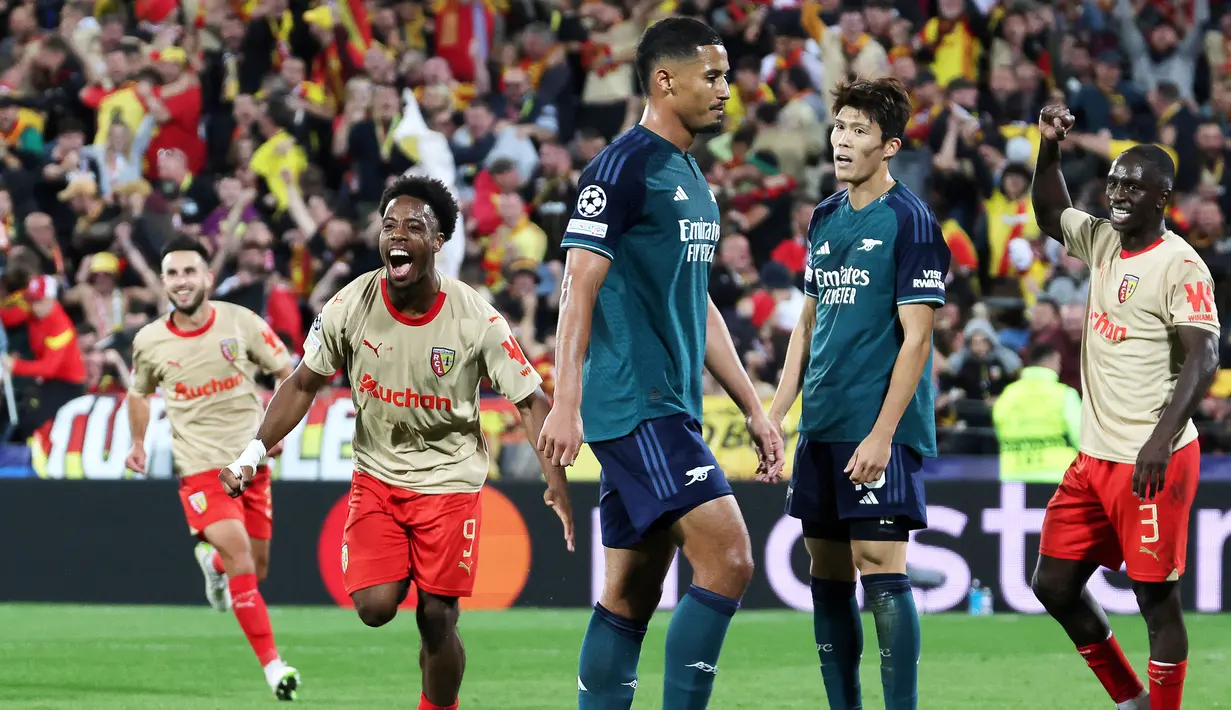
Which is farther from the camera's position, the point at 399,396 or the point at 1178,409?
the point at 399,396

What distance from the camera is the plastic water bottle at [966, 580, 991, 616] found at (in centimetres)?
1279

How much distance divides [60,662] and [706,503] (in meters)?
6.06

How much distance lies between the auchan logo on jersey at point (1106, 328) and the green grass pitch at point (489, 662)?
2.28m

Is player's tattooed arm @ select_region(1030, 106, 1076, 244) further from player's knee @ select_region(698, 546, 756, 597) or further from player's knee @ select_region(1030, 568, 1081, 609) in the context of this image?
player's knee @ select_region(698, 546, 756, 597)

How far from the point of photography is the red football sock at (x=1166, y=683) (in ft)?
22.0

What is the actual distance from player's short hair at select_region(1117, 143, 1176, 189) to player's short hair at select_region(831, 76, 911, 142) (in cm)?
103

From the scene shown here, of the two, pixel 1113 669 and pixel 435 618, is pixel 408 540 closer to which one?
pixel 435 618

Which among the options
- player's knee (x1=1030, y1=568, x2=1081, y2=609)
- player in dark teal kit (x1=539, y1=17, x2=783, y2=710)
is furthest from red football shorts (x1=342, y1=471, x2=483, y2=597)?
player's knee (x1=1030, y1=568, x2=1081, y2=609)

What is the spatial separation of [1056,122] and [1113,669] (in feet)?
7.02

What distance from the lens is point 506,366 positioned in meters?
6.90

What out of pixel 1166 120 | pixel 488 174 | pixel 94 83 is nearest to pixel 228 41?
pixel 94 83

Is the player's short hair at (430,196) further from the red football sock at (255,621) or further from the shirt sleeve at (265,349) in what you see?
the shirt sleeve at (265,349)

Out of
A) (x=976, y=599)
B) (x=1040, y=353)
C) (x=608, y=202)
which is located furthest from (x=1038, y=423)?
(x=608, y=202)

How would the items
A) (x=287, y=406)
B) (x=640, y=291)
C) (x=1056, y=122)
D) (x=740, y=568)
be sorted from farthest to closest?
(x=287, y=406)
(x=1056, y=122)
(x=640, y=291)
(x=740, y=568)
